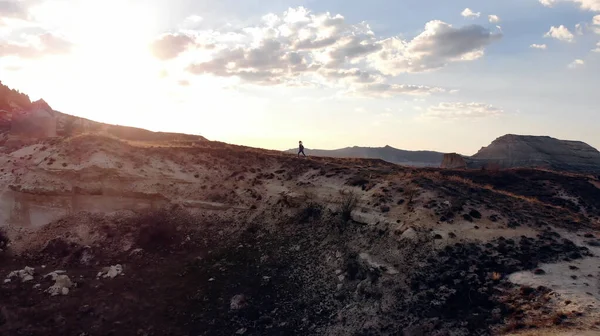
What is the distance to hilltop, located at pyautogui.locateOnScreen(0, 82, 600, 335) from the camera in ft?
57.2

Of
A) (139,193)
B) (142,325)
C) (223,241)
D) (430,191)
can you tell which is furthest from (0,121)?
(430,191)

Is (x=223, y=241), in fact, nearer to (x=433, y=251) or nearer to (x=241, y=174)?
(x=241, y=174)

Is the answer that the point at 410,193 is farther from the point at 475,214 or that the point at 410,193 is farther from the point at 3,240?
the point at 3,240

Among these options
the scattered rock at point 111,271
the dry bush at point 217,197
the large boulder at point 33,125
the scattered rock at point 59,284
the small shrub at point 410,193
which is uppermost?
the large boulder at point 33,125

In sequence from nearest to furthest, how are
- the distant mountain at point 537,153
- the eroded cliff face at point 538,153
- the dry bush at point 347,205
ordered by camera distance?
the dry bush at point 347,205 → the distant mountain at point 537,153 → the eroded cliff face at point 538,153

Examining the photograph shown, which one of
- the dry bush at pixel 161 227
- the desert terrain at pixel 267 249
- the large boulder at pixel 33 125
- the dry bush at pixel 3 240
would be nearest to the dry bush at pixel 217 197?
the desert terrain at pixel 267 249

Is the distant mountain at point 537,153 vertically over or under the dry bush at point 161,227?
over

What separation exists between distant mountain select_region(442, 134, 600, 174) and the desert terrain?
76.0 m

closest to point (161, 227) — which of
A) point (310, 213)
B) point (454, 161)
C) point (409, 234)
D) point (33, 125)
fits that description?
point (310, 213)

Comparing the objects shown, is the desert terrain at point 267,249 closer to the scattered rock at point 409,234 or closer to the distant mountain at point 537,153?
the scattered rock at point 409,234

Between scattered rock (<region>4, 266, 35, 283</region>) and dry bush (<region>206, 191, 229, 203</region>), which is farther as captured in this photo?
dry bush (<region>206, 191, 229, 203</region>)

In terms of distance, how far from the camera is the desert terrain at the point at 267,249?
57.1 ft

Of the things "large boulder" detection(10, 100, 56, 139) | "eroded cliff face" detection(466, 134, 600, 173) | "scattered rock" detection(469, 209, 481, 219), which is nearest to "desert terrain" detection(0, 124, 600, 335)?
"scattered rock" detection(469, 209, 481, 219)

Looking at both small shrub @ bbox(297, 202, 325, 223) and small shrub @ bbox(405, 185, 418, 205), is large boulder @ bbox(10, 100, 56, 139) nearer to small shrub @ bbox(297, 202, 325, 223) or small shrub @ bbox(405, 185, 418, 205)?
small shrub @ bbox(297, 202, 325, 223)
